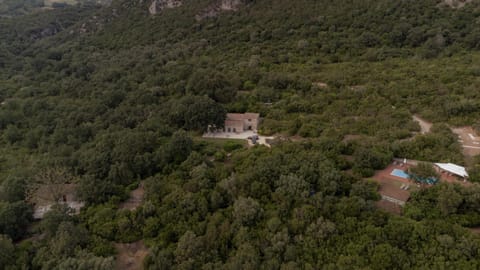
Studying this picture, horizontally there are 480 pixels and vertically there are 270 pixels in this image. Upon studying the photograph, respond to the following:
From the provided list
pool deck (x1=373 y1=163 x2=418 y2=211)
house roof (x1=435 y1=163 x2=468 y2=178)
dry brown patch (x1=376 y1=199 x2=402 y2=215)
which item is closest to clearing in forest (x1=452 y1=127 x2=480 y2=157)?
house roof (x1=435 y1=163 x2=468 y2=178)

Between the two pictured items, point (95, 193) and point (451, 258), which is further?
point (95, 193)

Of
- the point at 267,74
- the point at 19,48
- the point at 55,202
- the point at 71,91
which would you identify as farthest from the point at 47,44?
the point at 55,202

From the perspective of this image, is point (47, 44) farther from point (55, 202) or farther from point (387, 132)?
point (387, 132)

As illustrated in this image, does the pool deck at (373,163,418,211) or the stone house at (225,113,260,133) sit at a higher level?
the stone house at (225,113,260,133)

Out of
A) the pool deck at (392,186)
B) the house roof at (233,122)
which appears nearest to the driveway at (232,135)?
the house roof at (233,122)

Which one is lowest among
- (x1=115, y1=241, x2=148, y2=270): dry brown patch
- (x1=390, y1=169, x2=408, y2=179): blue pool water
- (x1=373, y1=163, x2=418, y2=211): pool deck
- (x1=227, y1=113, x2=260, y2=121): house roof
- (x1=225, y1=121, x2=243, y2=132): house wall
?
(x1=115, y1=241, x2=148, y2=270): dry brown patch

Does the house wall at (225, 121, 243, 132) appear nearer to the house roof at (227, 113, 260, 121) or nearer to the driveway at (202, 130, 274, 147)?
the driveway at (202, 130, 274, 147)
